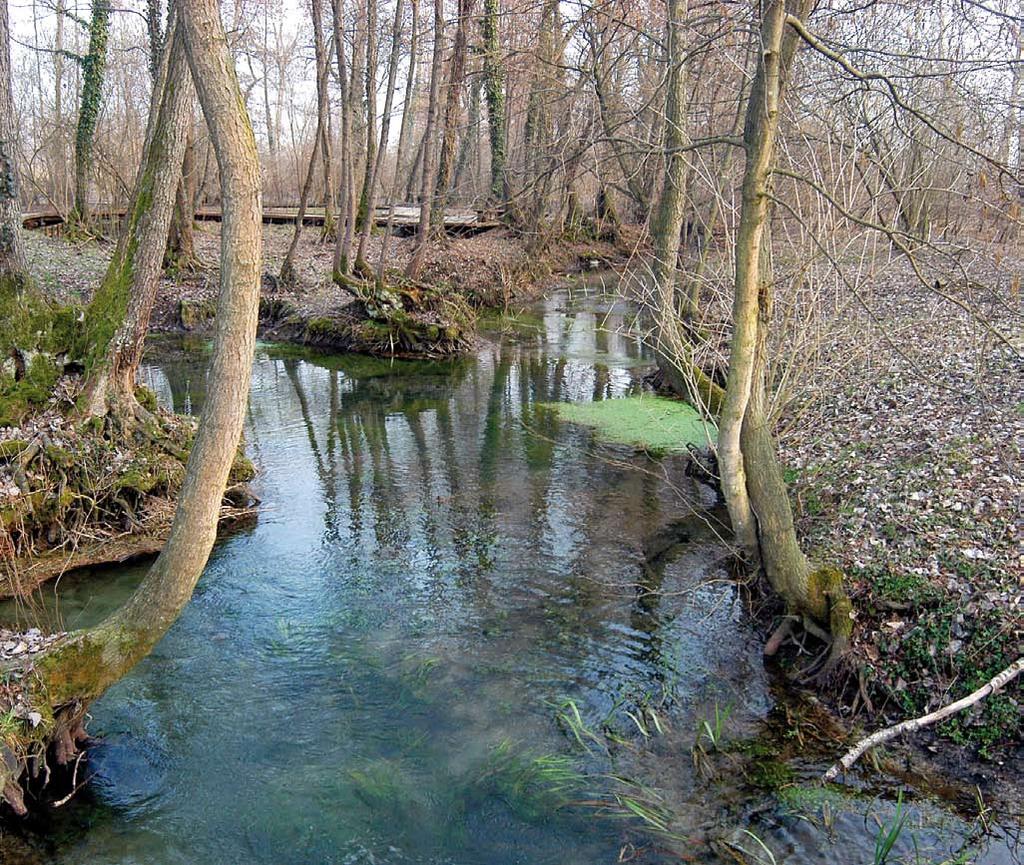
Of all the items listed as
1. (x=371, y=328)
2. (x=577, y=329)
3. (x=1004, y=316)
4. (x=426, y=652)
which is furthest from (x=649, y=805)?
(x=577, y=329)

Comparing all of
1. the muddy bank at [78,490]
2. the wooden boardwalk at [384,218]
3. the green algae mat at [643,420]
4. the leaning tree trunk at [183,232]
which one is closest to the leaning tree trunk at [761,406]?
the green algae mat at [643,420]

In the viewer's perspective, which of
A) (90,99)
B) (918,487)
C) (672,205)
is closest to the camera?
(918,487)

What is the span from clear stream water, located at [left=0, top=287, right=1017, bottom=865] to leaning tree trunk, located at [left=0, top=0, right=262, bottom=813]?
822 mm

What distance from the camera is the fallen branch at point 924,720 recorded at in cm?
439

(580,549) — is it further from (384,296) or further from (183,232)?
(183,232)

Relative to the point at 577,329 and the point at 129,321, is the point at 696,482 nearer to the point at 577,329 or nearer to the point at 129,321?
the point at 129,321

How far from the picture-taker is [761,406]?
22.6 ft

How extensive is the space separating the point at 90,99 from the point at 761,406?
69.2ft

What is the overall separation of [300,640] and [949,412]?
695 cm

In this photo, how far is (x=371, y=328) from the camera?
17844mm

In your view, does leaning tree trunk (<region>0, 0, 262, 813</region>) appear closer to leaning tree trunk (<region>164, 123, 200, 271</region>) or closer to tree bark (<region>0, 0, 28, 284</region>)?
tree bark (<region>0, 0, 28, 284</region>)

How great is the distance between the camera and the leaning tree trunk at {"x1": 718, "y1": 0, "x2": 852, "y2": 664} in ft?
19.9

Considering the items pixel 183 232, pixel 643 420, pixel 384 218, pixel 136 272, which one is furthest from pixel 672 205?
pixel 384 218

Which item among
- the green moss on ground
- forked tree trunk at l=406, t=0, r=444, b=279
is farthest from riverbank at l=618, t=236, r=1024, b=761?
forked tree trunk at l=406, t=0, r=444, b=279
